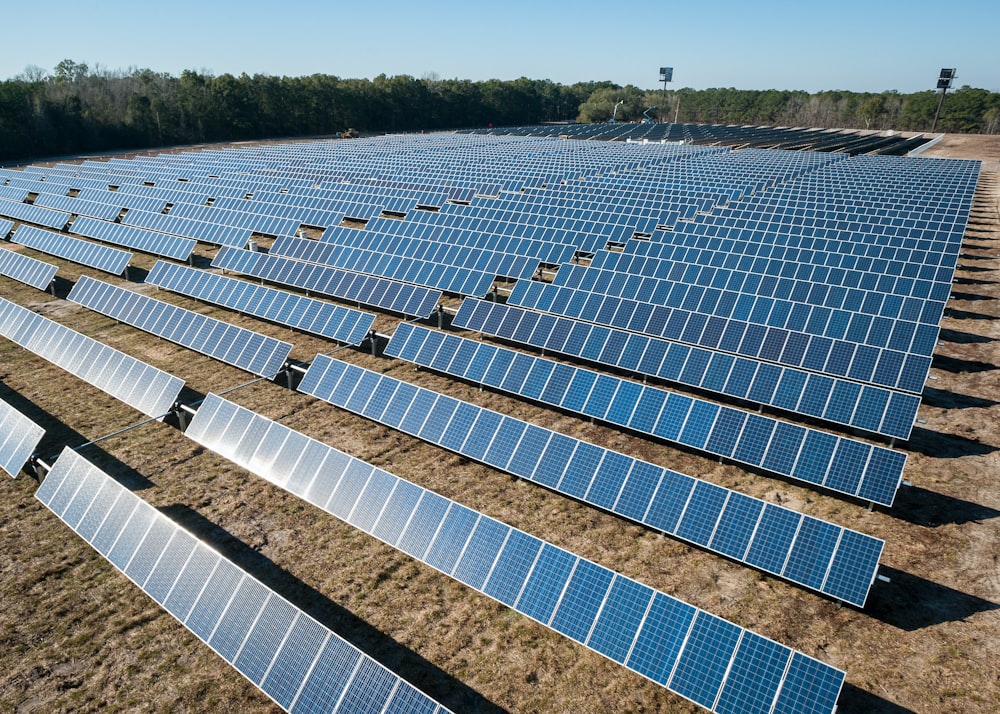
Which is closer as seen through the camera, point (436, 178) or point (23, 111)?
point (436, 178)

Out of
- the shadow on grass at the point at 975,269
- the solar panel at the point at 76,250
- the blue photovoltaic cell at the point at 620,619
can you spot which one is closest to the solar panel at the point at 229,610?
the blue photovoltaic cell at the point at 620,619

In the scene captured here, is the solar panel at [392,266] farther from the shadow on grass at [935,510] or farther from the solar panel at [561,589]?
the shadow on grass at [935,510]

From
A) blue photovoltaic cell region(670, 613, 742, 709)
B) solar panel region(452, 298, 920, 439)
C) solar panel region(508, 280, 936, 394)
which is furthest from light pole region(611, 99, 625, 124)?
blue photovoltaic cell region(670, 613, 742, 709)

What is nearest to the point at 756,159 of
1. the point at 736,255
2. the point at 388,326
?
the point at 736,255

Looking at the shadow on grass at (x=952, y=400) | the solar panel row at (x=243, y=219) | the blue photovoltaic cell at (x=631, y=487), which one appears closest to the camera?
the blue photovoltaic cell at (x=631, y=487)

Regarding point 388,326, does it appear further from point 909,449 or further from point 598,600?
point 909,449

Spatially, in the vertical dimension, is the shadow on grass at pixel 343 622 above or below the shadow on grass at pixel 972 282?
below

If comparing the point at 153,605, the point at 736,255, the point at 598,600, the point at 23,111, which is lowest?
the point at 153,605
